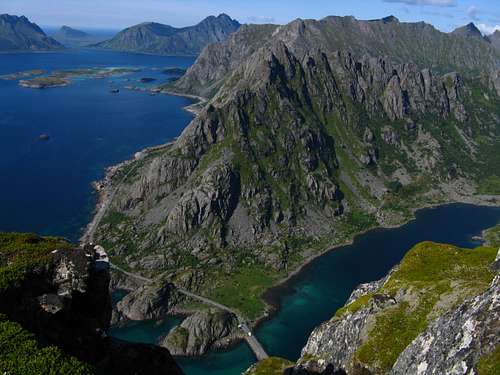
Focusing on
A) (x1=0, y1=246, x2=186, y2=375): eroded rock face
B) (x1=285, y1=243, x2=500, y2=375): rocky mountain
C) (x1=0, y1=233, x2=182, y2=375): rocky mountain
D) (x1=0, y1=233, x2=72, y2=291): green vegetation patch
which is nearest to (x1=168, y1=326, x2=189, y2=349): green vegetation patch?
(x1=285, y1=243, x2=500, y2=375): rocky mountain

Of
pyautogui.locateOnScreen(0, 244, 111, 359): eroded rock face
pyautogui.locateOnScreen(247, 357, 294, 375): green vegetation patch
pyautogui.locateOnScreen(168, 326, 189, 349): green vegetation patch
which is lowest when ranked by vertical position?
pyautogui.locateOnScreen(168, 326, 189, 349): green vegetation patch

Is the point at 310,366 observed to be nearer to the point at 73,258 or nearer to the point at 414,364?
the point at 414,364

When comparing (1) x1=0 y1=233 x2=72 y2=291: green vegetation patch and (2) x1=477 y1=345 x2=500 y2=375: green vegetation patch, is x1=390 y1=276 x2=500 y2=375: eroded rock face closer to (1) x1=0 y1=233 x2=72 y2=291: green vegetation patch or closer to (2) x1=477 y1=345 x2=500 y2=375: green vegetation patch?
(2) x1=477 y1=345 x2=500 y2=375: green vegetation patch

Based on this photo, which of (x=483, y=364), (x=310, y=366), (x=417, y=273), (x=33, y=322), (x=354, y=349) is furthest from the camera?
(x=417, y=273)

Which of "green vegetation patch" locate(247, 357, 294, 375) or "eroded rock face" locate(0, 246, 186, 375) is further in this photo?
"green vegetation patch" locate(247, 357, 294, 375)

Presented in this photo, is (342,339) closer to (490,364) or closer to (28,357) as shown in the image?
(490,364)

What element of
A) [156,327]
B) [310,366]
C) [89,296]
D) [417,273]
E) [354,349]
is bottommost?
[156,327]

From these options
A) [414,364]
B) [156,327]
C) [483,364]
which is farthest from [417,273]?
[156,327]
